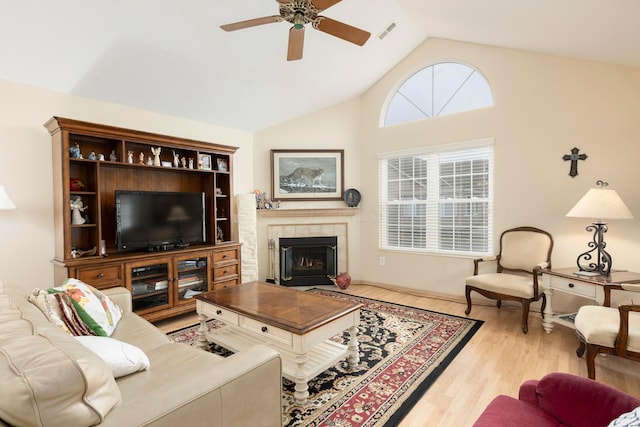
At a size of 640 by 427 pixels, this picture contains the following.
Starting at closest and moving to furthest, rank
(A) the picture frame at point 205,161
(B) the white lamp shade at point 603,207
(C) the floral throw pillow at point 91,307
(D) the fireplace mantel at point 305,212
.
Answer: (C) the floral throw pillow at point 91,307
(B) the white lamp shade at point 603,207
(A) the picture frame at point 205,161
(D) the fireplace mantel at point 305,212

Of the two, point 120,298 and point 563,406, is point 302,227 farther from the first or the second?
point 563,406

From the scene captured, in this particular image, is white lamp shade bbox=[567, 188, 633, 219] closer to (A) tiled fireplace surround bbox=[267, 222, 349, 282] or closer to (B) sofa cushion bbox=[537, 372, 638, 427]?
(B) sofa cushion bbox=[537, 372, 638, 427]

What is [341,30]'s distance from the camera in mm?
2238

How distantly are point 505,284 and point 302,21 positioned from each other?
122 inches

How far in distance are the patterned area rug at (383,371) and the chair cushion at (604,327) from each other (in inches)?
36.2

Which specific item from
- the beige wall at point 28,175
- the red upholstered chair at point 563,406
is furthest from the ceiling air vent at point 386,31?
the red upholstered chair at point 563,406

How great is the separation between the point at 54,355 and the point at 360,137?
4785mm

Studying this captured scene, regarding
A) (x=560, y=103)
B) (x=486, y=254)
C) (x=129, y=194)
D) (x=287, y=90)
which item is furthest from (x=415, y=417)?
(x=287, y=90)

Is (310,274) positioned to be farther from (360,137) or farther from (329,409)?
(329,409)

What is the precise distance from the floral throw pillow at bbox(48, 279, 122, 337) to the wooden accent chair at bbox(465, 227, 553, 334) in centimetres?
341

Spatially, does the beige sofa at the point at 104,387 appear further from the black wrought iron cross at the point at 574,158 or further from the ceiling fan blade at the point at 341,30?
the black wrought iron cross at the point at 574,158

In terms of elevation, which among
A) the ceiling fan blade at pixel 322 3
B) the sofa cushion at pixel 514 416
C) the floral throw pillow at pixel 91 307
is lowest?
the sofa cushion at pixel 514 416

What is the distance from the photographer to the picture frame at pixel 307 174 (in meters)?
5.02

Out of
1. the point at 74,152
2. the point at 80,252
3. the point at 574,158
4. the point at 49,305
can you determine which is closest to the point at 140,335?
the point at 49,305
